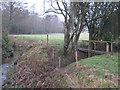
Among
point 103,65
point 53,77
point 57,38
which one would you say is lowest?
point 53,77

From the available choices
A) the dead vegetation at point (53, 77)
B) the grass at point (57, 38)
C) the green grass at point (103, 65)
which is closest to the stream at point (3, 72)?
the dead vegetation at point (53, 77)

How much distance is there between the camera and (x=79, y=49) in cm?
493

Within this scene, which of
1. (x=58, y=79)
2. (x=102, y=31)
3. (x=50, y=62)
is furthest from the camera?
(x=102, y=31)

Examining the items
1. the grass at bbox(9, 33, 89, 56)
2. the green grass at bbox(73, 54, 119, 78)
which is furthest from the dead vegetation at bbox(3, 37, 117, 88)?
the grass at bbox(9, 33, 89, 56)

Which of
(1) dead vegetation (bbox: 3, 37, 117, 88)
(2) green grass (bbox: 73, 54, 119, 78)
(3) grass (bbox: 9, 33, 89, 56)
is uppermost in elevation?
(3) grass (bbox: 9, 33, 89, 56)

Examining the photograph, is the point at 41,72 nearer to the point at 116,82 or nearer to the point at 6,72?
the point at 6,72

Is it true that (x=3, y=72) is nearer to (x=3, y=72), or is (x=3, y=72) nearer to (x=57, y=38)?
(x=3, y=72)

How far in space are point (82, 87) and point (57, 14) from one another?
3590 mm

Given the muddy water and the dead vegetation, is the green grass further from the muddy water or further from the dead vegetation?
the muddy water

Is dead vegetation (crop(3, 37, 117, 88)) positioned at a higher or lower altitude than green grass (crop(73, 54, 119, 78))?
lower

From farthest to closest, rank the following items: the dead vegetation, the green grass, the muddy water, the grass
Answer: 1. the grass
2. the muddy water
3. the green grass
4. the dead vegetation

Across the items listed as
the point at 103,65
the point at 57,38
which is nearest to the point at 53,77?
the point at 103,65

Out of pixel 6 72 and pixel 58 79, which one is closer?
pixel 58 79

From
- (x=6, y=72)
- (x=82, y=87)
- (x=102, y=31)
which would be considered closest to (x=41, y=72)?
(x=6, y=72)
